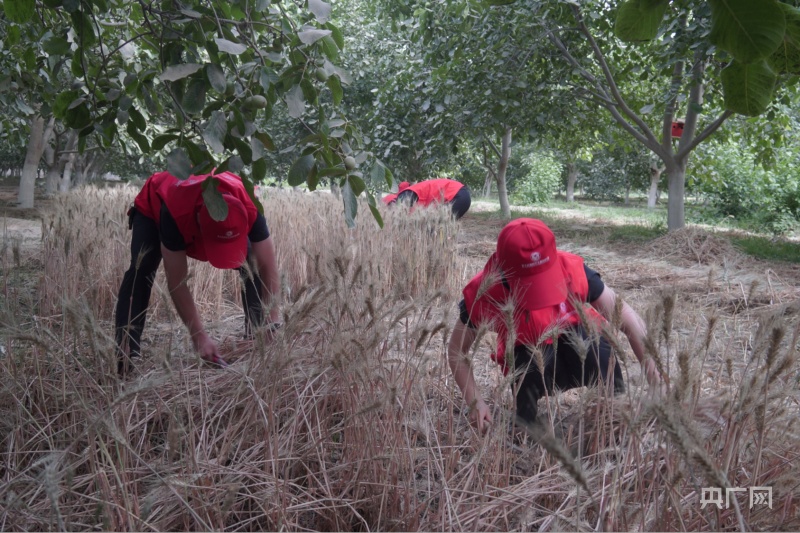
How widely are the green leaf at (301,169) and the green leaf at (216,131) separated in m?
0.17

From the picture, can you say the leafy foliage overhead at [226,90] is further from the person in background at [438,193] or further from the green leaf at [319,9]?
the person in background at [438,193]

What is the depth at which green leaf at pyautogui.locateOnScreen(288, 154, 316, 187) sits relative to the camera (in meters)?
1.29

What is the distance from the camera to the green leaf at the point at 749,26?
567 mm

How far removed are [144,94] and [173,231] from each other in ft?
1.92

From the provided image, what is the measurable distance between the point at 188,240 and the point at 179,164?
75cm

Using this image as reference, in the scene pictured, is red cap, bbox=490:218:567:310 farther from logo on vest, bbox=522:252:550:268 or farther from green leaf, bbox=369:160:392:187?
green leaf, bbox=369:160:392:187

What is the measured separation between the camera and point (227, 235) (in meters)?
1.82

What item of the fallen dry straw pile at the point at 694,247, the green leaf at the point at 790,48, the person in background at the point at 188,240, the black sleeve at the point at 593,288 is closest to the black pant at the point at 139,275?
the person in background at the point at 188,240

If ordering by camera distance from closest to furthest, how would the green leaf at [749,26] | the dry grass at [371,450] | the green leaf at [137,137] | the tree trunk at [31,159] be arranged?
1. the green leaf at [749,26]
2. the dry grass at [371,450]
3. the green leaf at [137,137]
4. the tree trunk at [31,159]

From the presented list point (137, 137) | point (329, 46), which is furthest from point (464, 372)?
point (137, 137)

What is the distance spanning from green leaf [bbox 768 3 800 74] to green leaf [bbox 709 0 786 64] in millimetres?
123

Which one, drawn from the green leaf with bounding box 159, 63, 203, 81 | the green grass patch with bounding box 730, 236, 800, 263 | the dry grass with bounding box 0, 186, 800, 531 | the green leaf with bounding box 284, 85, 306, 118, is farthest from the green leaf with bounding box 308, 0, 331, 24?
the green grass patch with bounding box 730, 236, 800, 263

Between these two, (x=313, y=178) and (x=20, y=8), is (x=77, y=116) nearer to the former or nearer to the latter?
(x=20, y=8)

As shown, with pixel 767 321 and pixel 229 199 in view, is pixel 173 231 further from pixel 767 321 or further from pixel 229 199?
pixel 767 321
